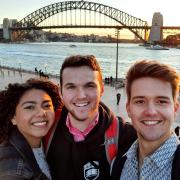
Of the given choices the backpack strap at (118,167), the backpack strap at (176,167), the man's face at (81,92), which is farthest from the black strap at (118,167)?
the man's face at (81,92)

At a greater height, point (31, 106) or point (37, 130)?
point (31, 106)

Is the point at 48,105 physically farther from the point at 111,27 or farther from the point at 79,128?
the point at 111,27

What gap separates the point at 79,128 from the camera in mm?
1987

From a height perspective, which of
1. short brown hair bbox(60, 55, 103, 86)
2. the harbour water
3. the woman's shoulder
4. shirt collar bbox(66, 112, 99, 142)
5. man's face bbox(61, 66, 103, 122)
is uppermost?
short brown hair bbox(60, 55, 103, 86)

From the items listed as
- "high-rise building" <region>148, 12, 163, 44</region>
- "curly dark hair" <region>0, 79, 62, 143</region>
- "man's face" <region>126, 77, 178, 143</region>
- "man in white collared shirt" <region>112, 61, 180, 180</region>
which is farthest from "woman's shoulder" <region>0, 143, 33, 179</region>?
"high-rise building" <region>148, 12, 163, 44</region>

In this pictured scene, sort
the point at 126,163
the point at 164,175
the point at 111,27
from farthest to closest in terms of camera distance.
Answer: the point at 111,27, the point at 126,163, the point at 164,175

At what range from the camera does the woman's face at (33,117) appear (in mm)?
1896

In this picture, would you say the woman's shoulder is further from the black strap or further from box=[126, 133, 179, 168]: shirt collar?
box=[126, 133, 179, 168]: shirt collar

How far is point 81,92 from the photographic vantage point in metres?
1.94

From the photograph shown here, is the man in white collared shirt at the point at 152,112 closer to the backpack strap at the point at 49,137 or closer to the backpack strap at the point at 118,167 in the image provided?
the backpack strap at the point at 118,167

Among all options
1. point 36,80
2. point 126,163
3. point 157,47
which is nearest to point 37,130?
point 36,80

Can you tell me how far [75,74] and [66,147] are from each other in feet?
1.33

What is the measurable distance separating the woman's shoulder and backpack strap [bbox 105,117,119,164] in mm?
438

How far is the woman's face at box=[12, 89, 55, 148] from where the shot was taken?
1896 mm
